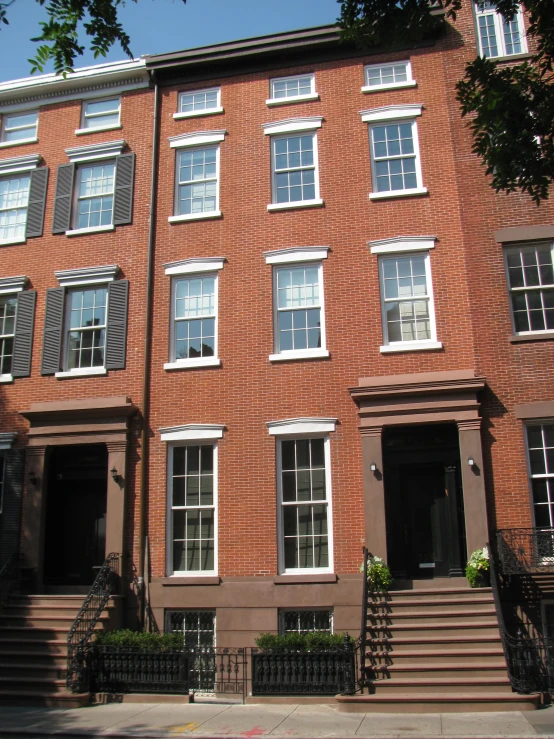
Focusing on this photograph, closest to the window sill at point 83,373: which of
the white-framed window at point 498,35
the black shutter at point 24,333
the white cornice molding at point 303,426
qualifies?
the black shutter at point 24,333

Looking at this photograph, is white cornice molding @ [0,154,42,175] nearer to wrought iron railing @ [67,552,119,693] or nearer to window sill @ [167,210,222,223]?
window sill @ [167,210,222,223]

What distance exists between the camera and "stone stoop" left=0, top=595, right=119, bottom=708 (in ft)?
38.1

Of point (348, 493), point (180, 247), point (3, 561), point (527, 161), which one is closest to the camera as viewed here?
point (527, 161)

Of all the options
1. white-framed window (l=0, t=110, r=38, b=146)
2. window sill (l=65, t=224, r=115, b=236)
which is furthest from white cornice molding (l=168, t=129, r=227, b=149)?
white-framed window (l=0, t=110, r=38, b=146)

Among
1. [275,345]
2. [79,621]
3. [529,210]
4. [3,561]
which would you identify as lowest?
[79,621]

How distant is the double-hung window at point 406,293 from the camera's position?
47.7 ft

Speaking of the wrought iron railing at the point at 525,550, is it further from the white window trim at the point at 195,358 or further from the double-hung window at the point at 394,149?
the double-hung window at the point at 394,149

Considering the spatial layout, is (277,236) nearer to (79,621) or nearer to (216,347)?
(216,347)

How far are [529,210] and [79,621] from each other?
39.0 feet

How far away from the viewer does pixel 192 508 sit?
14555mm

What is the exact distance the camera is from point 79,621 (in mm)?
12383

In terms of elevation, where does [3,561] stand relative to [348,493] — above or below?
below

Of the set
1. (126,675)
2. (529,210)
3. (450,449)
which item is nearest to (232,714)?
(126,675)

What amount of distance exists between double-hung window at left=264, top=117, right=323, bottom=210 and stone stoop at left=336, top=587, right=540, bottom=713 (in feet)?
29.2
